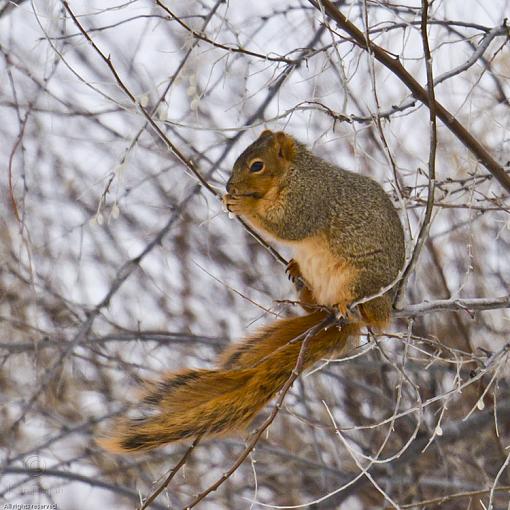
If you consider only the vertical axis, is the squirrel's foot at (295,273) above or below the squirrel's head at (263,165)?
below

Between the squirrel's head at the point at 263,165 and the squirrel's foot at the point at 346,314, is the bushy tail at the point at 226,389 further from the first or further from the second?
the squirrel's head at the point at 263,165

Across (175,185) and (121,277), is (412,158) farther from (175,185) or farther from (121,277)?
(121,277)

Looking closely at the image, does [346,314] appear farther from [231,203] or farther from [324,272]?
[231,203]

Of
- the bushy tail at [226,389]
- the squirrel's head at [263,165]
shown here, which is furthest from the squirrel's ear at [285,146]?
the bushy tail at [226,389]

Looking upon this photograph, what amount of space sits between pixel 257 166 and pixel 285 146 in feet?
0.43

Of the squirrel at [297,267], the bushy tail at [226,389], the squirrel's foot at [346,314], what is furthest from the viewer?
the squirrel's foot at [346,314]

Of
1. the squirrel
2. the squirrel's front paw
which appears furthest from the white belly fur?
the squirrel's front paw

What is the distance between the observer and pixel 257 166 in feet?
8.08

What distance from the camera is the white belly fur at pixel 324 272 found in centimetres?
231

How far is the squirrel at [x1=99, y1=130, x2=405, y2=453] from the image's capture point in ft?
6.44

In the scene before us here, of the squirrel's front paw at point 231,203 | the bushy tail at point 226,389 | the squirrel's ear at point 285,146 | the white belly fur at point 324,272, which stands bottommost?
the bushy tail at point 226,389

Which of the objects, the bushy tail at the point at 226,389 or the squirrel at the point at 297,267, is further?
the squirrel at the point at 297,267

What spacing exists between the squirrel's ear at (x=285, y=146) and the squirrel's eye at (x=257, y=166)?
83mm

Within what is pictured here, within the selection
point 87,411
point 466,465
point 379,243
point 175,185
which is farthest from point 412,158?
point 87,411
